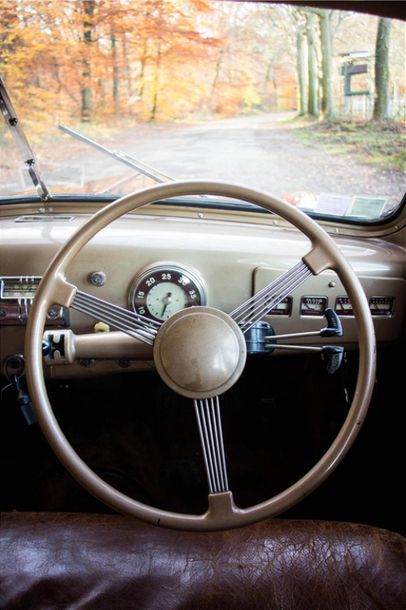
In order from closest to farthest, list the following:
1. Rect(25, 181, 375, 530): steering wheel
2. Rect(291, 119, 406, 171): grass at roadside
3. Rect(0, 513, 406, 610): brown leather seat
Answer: Rect(0, 513, 406, 610): brown leather seat
Rect(25, 181, 375, 530): steering wheel
Rect(291, 119, 406, 171): grass at roadside

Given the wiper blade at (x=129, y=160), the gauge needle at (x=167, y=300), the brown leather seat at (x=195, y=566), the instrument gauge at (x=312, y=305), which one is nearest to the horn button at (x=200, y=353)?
the brown leather seat at (x=195, y=566)

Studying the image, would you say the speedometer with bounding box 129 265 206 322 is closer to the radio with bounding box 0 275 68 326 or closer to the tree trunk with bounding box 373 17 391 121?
the radio with bounding box 0 275 68 326

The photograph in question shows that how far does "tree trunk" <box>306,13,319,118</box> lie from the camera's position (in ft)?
6.22

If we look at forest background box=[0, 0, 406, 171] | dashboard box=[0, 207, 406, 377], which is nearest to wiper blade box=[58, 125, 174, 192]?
forest background box=[0, 0, 406, 171]

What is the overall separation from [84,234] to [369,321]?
672 millimetres

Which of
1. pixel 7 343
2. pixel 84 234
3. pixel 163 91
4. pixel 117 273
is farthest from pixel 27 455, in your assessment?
pixel 163 91

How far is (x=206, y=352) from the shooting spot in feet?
4.25

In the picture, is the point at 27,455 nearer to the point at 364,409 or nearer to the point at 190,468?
the point at 190,468

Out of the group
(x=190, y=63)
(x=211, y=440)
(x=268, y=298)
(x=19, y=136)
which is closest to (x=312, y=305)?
(x=268, y=298)

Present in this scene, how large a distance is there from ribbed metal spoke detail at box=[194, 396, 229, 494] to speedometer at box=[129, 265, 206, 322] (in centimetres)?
54

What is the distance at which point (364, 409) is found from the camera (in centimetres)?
130

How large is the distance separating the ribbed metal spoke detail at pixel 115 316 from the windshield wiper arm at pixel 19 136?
87cm

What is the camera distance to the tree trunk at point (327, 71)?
187 centimetres

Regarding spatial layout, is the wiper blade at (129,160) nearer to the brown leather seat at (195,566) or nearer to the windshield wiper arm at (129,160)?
the windshield wiper arm at (129,160)
